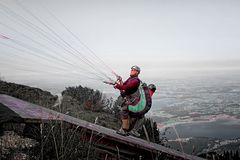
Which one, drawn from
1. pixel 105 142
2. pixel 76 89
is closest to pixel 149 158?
pixel 105 142

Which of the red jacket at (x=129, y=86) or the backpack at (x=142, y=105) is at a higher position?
the red jacket at (x=129, y=86)

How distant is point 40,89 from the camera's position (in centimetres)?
1597

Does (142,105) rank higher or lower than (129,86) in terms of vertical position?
lower

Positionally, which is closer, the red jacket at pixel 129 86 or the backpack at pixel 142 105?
the red jacket at pixel 129 86

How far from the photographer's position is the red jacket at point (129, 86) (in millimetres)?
6504

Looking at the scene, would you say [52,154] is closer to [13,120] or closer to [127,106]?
[13,120]

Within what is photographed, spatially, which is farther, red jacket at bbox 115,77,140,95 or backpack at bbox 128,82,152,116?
backpack at bbox 128,82,152,116

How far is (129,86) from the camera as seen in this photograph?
6.56 meters

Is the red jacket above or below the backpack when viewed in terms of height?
above

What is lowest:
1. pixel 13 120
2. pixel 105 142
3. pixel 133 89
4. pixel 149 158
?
pixel 149 158

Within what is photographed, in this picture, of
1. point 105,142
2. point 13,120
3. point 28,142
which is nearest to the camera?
point 28,142

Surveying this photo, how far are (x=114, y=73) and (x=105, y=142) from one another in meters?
1.60

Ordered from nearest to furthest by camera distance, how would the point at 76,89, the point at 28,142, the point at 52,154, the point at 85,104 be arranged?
the point at 52,154
the point at 28,142
the point at 85,104
the point at 76,89

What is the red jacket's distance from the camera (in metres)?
6.50
